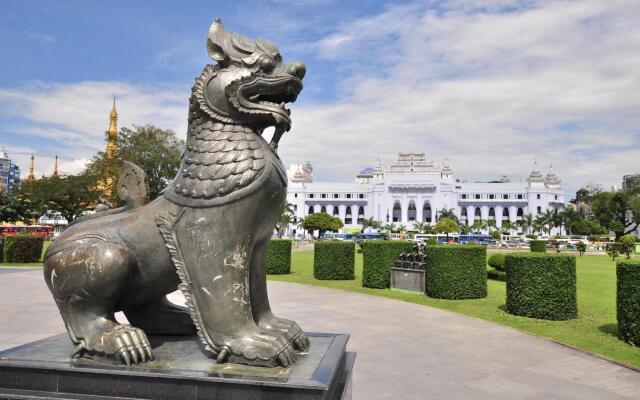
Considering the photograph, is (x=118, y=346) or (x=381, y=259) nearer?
(x=118, y=346)

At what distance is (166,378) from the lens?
2.58 metres

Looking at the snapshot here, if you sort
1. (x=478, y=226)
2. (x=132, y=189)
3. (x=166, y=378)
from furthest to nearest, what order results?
(x=478, y=226) → (x=132, y=189) → (x=166, y=378)

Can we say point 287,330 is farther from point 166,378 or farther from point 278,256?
point 278,256

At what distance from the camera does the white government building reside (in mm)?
89062

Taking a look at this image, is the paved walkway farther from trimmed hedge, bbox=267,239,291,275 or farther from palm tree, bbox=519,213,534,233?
palm tree, bbox=519,213,534,233

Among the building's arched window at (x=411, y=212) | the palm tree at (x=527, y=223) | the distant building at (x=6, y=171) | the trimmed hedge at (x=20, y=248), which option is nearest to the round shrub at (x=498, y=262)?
the trimmed hedge at (x=20, y=248)

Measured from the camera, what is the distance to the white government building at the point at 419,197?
89062 millimetres

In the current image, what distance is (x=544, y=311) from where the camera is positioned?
8.72m

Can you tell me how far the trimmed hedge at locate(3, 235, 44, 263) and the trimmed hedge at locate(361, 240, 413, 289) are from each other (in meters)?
14.5

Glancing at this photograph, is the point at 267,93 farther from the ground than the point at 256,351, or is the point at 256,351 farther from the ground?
the point at 267,93

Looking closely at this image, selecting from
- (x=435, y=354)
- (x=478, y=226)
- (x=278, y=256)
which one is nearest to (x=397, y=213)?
(x=478, y=226)

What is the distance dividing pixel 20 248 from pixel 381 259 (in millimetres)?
15167

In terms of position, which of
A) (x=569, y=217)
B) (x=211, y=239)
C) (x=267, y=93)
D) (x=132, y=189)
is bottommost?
(x=211, y=239)

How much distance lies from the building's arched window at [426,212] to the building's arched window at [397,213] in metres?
4.64
